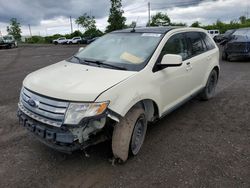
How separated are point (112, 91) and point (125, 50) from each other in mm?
1180

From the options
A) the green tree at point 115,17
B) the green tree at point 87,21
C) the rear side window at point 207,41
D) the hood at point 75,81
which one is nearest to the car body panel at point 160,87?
the hood at point 75,81

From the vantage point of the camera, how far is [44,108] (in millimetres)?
2654

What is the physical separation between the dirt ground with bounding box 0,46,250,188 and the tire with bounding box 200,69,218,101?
0.87 metres

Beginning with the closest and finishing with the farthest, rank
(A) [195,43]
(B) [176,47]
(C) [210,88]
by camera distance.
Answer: (B) [176,47] < (A) [195,43] < (C) [210,88]

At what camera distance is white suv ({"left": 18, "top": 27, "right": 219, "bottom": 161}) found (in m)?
2.51

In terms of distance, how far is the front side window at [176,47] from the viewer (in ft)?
11.9

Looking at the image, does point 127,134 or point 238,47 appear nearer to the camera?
point 127,134

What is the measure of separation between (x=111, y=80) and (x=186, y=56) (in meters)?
1.96

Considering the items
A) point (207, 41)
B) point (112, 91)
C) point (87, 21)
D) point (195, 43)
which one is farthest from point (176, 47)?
point (87, 21)

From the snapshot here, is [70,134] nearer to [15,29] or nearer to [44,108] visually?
[44,108]

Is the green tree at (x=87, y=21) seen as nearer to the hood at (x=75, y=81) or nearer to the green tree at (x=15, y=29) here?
the green tree at (x=15, y=29)

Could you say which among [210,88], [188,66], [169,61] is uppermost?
[169,61]

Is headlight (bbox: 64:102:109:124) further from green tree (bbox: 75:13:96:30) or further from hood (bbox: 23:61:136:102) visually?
green tree (bbox: 75:13:96:30)

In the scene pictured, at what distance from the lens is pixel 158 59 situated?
3.38m
